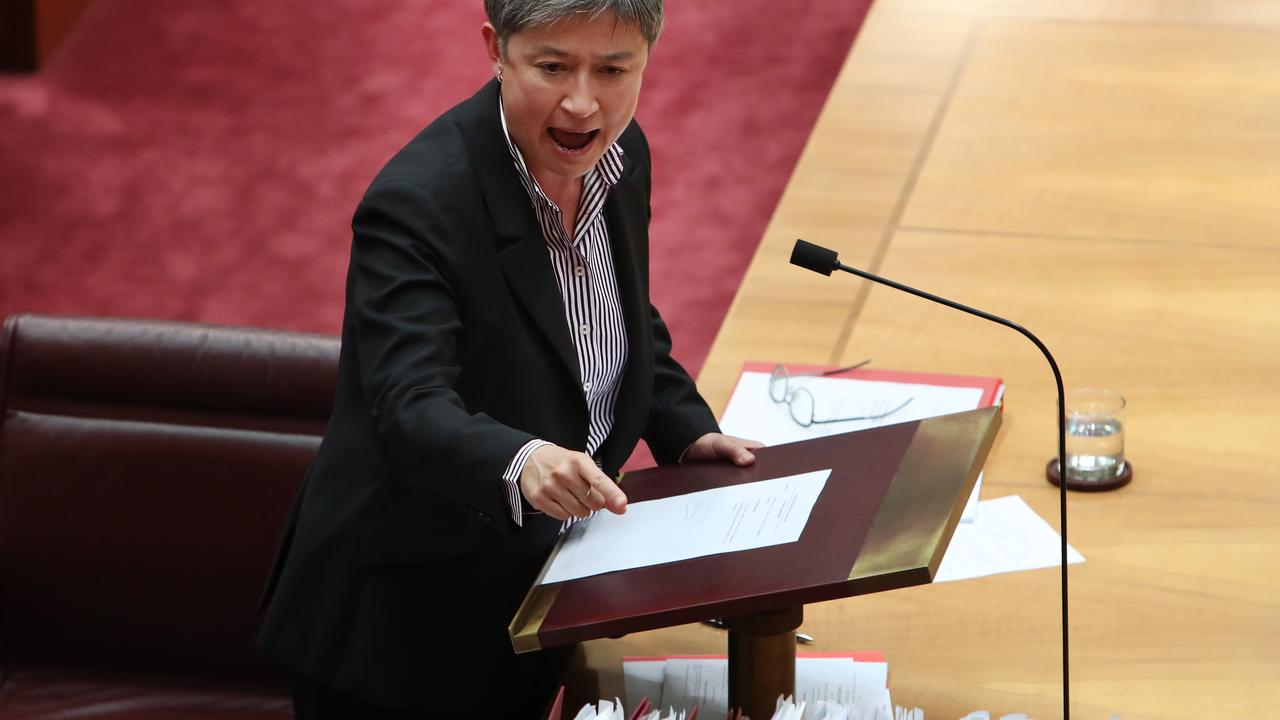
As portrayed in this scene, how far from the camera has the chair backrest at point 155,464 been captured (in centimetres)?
203

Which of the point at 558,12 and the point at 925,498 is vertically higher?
the point at 558,12

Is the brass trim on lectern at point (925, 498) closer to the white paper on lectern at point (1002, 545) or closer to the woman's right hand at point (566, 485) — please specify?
the woman's right hand at point (566, 485)

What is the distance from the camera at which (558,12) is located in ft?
4.36

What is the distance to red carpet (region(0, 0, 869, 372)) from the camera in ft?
13.4

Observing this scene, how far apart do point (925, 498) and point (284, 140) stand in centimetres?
360

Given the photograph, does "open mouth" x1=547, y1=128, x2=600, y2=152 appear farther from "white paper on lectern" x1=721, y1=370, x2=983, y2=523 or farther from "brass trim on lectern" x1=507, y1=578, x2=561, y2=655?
"white paper on lectern" x1=721, y1=370, x2=983, y2=523

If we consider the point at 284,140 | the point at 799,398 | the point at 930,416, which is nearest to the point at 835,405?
the point at 799,398

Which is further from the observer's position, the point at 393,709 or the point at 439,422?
the point at 393,709

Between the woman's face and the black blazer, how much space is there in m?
0.06

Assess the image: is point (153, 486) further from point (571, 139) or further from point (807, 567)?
point (807, 567)

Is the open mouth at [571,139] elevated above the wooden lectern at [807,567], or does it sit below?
above

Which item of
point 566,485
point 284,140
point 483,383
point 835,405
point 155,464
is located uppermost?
→ point 284,140

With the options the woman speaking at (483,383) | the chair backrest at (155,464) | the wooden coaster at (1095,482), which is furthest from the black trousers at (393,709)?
the wooden coaster at (1095,482)

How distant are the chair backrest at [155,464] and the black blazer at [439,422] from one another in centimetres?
43
